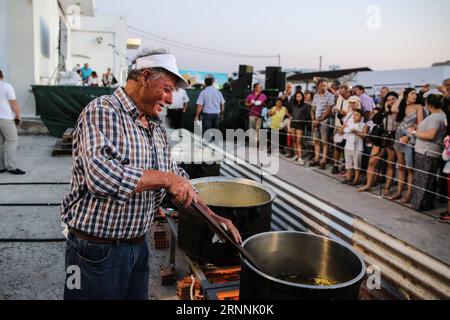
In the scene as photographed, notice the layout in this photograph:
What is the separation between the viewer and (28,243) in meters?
4.56

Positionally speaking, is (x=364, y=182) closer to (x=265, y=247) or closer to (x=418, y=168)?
(x=418, y=168)

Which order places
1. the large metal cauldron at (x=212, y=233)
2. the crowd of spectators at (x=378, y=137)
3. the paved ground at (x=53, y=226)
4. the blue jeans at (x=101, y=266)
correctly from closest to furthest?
the blue jeans at (x=101, y=266), the large metal cauldron at (x=212, y=233), the paved ground at (x=53, y=226), the crowd of spectators at (x=378, y=137)

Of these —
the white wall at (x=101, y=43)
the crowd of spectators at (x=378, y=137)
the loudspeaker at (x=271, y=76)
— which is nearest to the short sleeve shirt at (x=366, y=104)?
the crowd of spectators at (x=378, y=137)

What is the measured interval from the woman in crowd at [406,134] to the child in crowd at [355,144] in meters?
0.87

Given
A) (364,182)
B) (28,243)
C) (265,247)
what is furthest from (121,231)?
(364,182)

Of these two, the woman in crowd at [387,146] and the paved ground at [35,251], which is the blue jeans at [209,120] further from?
the woman in crowd at [387,146]

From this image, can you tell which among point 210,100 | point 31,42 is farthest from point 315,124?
point 31,42

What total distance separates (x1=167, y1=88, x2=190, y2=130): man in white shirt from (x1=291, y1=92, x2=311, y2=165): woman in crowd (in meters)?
4.07

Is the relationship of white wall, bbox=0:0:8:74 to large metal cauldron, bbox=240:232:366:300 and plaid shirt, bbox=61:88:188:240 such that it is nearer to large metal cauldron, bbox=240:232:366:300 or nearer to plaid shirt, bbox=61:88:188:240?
plaid shirt, bbox=61:88:188:240

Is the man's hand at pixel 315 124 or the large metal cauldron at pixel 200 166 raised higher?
the man's hand at pixel 315 124

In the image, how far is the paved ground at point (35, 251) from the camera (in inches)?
143

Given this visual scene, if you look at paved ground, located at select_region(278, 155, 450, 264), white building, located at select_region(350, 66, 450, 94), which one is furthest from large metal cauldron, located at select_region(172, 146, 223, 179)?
white building, located at select_region(350, 66, 450, 94)

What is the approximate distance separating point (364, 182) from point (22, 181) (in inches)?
278

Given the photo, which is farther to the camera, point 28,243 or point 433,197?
point 433,197
